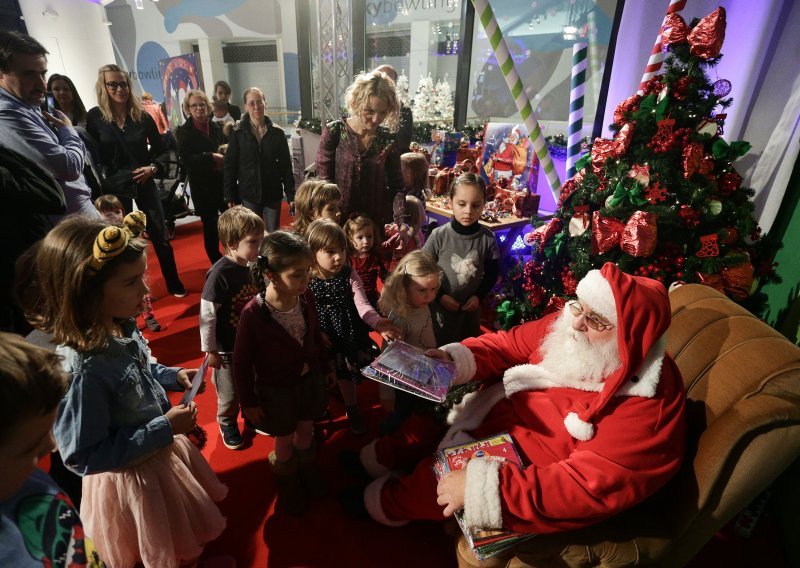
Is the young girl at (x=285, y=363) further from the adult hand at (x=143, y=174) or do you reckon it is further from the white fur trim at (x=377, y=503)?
the adult hand at (x=143, y=174)

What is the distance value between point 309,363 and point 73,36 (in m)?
10.8

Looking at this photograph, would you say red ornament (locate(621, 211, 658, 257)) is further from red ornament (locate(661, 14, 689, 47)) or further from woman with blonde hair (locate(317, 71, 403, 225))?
woman with blonde hair (locate(317, 71, 403, 225))

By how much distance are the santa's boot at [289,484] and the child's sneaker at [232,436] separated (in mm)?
522

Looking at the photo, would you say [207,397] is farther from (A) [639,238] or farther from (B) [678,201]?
(B) [678,201]

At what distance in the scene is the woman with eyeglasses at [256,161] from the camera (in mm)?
3836

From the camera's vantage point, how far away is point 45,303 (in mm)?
1282

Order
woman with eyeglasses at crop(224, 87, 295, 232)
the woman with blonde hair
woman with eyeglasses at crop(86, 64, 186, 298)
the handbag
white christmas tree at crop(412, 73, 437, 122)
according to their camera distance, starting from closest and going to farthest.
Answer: the woman with blonde hair
woman with eyeglasses at crop(86, 64, 186, 298)
the handbag
woman with eyeglasses at crop(224, 87, 295, 232)
white christmas tree at crop(412, 73, 437, 122)

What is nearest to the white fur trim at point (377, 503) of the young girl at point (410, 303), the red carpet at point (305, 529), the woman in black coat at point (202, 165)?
the red carpet at point (305, 529)

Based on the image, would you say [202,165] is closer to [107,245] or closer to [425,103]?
[107,245]

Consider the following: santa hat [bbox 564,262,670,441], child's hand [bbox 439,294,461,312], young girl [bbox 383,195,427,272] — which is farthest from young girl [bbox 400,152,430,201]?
santa hat [bbox 564,262,670,441]

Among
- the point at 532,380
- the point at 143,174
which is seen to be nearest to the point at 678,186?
the point at 532,380

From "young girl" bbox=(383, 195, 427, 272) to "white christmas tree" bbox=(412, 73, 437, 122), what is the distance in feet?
15.3

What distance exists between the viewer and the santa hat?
1.44 m

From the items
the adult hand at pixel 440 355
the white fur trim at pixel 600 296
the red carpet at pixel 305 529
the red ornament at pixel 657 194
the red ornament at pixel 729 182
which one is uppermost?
the red ornament at pixel 729 182
